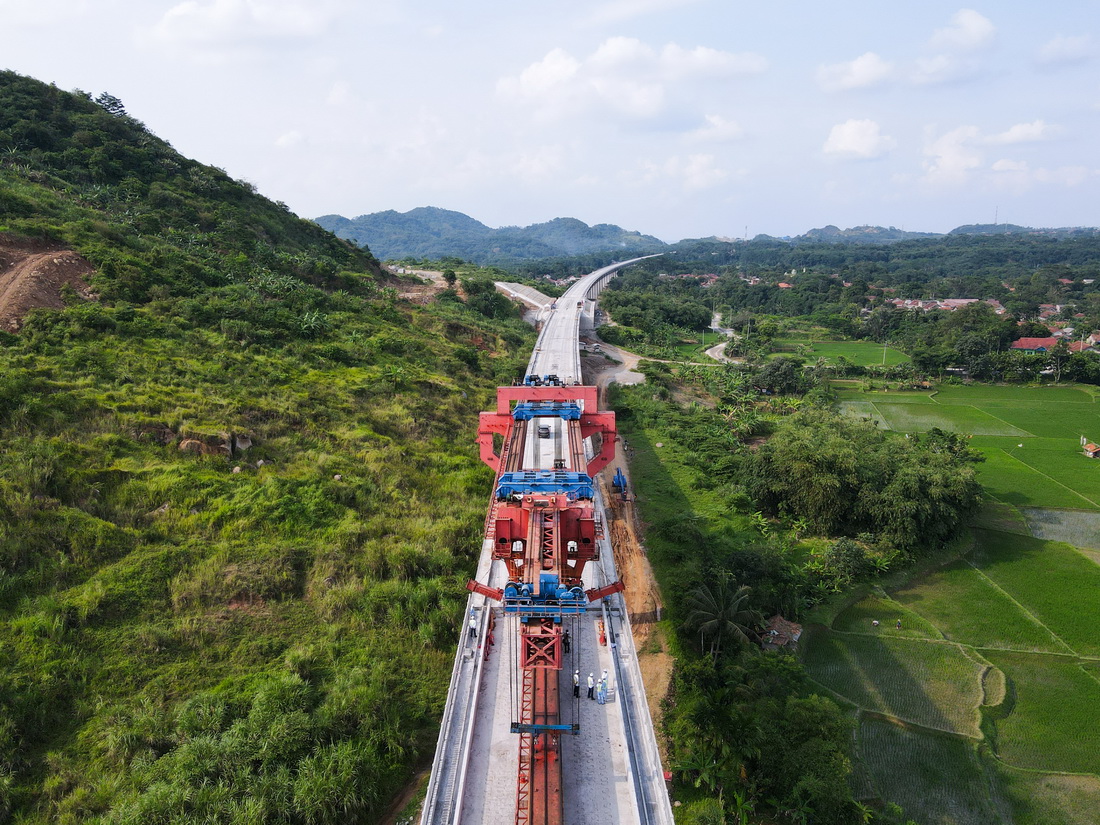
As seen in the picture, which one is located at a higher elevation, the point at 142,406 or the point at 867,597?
the point at 142,406

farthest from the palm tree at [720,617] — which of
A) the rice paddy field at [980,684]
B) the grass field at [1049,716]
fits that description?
the grass field at [1049,716]

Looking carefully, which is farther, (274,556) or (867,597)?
(867,597)

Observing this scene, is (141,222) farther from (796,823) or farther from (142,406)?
(796,823)

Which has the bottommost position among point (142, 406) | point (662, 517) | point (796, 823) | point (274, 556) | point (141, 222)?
point (796, 823)

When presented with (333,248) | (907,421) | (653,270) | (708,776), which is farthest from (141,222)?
(653,270)

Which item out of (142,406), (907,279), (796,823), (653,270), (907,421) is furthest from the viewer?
(653,270)

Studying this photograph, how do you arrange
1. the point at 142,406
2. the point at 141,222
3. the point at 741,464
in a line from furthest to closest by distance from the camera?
1. the point at 141,222
2. the point at 741,464
3. the point at 142,406
